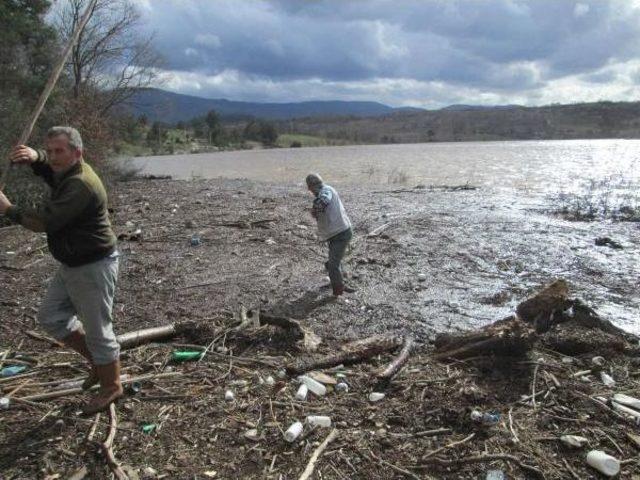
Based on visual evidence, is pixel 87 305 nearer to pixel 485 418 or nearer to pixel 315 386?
pixel 315 386

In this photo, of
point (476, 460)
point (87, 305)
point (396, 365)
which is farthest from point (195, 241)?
point (476, 460)

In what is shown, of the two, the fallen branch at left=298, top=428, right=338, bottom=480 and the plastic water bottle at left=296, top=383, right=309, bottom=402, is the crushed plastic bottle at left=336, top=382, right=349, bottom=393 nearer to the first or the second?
the plastic water bottle at left=296, top=383, right=309, bottom=402

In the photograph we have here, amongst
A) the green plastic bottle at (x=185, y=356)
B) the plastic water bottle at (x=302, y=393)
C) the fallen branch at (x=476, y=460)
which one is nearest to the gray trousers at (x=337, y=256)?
the green plastic bottle at (x=185, y=356)

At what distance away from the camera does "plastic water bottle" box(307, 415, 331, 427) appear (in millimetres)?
3787

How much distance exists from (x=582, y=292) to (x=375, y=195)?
1234 cm

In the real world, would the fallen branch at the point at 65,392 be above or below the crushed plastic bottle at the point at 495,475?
above

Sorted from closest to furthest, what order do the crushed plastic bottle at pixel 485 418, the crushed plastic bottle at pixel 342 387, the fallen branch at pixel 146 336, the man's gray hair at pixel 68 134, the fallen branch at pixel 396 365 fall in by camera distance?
the man's gray hair at pixel 68 134 → the crushed plastic bottle at pixel 485 418 → the crushed plastic bottle at pixel 342 387 → the fallen branch at pixel 396 365 → the fallen branch at pixel 146 336

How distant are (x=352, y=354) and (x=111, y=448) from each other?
7.46 ft

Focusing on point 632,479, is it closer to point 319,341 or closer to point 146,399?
point 319,341

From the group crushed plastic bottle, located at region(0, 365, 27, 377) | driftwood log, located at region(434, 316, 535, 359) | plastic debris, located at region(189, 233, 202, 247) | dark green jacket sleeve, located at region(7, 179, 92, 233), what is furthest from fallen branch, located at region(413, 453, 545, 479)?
plastic debris, located at region(189, 233, 202, 247)

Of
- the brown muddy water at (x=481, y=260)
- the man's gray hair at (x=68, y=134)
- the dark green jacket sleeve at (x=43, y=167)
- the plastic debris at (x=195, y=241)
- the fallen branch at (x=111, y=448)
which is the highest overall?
the man's gray hair at (x=68, y=134)

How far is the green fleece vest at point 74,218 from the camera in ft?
11.1

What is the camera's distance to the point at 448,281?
327 inches

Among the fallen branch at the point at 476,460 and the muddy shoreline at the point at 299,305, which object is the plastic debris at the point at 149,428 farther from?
the fallen branch at the point at 476,460
